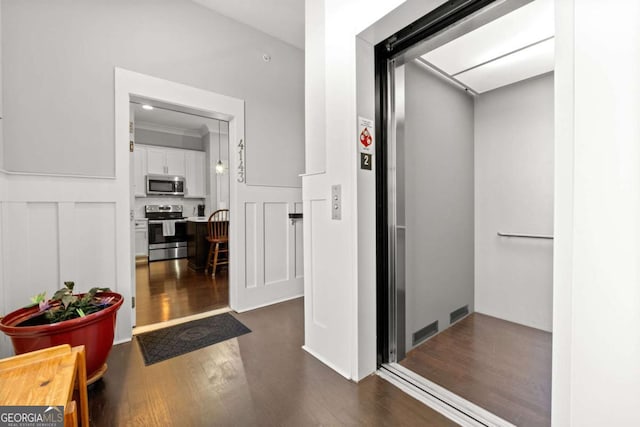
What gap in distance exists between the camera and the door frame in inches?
85.8

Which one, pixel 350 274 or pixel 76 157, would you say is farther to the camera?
pixel 76 157

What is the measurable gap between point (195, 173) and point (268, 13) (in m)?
4.28

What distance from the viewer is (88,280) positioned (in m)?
2.06

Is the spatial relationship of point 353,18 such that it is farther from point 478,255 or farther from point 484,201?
point 478,255

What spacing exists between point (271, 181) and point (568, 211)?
8.28 ft

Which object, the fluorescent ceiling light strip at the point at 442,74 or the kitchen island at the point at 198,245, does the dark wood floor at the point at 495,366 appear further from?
the kitchen island at the point at 198,245

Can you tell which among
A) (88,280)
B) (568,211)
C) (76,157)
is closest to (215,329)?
(88,280)

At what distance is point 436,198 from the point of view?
229cm

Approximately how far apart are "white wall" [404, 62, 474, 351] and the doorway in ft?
0.05

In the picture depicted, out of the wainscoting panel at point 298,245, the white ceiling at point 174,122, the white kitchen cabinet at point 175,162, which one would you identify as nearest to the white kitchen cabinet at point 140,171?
the white kitchen cabinet at point 175,162

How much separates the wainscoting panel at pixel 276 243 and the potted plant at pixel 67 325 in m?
1.44

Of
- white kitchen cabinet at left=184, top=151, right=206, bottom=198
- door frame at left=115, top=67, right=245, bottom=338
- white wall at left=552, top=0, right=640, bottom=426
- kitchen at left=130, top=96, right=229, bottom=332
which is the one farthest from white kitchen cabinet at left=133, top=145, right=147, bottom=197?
white wall at left=552, top=0, right=640, bottom=426

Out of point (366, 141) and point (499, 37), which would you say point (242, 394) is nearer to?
point (366, 141)

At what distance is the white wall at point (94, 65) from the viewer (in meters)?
1.85
